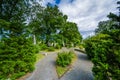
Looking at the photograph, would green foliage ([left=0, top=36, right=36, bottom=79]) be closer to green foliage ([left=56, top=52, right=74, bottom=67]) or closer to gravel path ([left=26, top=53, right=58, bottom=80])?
gravel path ([left=26, top=53, right=58, bottom=80])

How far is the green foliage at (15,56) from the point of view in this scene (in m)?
16.3

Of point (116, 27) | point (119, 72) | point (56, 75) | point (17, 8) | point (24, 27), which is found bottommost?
point (56, 75)

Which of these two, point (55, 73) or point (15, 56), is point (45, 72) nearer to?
point (55, 73)

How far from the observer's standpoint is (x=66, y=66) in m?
21.8

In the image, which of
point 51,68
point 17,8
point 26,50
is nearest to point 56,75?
point 51,68

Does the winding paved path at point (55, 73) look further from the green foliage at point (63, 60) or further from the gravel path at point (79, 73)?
the green foliage at point (63, 60)

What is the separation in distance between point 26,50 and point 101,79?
9.11m

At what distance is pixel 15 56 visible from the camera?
17.2 meters

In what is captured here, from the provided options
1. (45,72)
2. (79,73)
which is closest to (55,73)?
(45,72)

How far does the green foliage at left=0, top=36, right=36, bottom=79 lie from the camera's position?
16.3 m

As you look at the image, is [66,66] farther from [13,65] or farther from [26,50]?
[13,65]

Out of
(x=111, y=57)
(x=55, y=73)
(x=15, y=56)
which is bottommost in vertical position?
(x=55, y=73)

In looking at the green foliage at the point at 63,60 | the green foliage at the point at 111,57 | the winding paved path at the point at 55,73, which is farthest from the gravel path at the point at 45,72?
the green foliage at the point at 111,57

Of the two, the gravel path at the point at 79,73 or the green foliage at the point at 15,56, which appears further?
the gravel path at the point at 79,73
